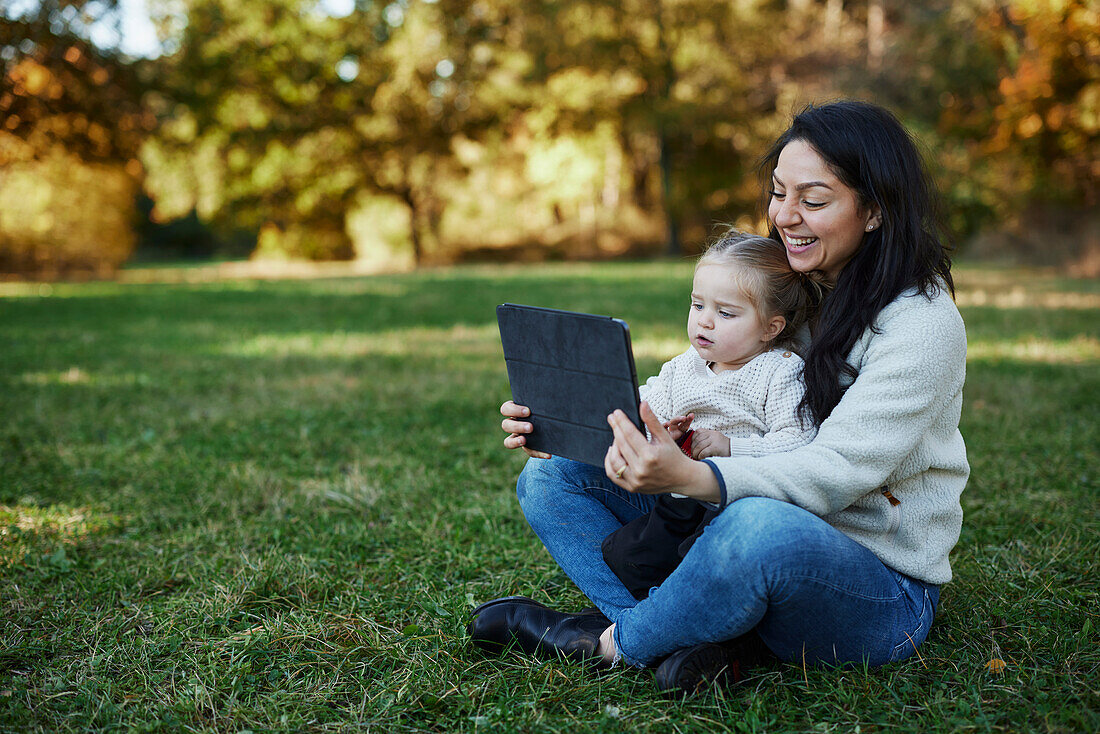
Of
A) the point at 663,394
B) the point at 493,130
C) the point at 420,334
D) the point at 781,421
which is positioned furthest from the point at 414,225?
the point at 781,421

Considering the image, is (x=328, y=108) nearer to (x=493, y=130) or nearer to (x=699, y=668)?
(x=493, y=130)

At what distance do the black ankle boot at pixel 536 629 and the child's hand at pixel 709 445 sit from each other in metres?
0.62

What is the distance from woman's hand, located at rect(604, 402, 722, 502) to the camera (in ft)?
6.51

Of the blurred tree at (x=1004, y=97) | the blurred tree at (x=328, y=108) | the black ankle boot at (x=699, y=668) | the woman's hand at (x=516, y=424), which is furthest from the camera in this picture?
the blurred tree at (x=328, y=108)

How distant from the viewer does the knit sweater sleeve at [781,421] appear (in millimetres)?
2258

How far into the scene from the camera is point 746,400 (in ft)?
7.82

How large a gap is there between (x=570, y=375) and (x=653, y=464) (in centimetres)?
34

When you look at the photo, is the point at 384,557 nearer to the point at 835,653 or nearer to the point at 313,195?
the point at 835,653

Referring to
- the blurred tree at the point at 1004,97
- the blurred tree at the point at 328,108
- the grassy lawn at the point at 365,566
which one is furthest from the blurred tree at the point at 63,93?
the blurred tree at the point at 1004,97

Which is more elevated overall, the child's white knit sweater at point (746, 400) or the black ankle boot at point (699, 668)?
the child's white knit sweater at point (746, 400)

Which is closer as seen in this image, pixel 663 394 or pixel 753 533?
pixel 753 533

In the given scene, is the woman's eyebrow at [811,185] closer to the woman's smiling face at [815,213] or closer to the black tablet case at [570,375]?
the woman's smiling face at [815,213]

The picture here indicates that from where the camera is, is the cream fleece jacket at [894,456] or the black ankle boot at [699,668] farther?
the black ankle boot at [699,668]

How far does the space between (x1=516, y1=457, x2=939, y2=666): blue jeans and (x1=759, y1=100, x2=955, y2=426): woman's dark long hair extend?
1.32 feet
